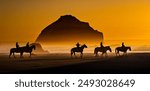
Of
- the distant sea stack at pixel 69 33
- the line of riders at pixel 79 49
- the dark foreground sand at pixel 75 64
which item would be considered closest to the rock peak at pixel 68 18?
the distant sea stack at pixel 69 33

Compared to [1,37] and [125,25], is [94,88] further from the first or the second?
[1,37]

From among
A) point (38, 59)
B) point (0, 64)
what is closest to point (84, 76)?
point (38, 59)

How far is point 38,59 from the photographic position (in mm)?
5105

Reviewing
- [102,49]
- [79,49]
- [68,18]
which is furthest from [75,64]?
[68,18]

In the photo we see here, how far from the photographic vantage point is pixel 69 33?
5113mm

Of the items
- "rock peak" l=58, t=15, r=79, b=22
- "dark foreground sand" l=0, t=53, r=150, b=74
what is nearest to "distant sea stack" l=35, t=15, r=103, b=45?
"rock peak" l=58, t=15, r=79, b=22

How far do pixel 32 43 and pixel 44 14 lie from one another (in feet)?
1.09

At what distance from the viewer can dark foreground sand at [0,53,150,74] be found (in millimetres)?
5023

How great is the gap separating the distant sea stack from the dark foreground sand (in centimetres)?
16

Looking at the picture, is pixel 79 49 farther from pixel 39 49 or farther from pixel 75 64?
pixel 39 49

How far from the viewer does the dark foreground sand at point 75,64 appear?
5.02 m

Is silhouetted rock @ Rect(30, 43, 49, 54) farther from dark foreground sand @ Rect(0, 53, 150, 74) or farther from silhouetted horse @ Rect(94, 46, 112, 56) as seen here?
silhouetted horse @ Rect(94, 46, 112, 56)

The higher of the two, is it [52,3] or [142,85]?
[52,3]

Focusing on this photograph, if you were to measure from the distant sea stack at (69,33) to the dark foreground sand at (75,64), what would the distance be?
0.16 meters
